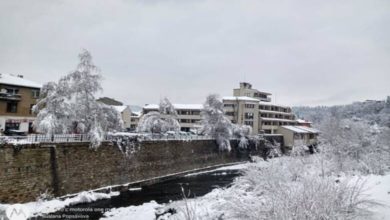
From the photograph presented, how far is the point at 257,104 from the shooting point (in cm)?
7188

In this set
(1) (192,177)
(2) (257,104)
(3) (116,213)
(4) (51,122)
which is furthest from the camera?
(2) (257,104)

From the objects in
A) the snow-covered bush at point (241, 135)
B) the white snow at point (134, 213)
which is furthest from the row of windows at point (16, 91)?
the snow-covered bush at point (241, 135)

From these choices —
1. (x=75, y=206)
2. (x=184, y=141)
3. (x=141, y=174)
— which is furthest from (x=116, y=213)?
(x=184, y=141)

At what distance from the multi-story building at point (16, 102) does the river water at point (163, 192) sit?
20545 mm

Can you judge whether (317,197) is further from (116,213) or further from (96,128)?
(96,128)

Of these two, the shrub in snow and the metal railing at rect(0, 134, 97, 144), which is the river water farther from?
the metal railing at rect(0, 134, 97, 144)

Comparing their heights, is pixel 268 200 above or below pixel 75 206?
above

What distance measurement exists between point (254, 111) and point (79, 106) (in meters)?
50.3

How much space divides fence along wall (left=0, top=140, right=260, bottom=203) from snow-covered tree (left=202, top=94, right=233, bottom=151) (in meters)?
9.91

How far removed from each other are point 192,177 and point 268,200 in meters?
28.3

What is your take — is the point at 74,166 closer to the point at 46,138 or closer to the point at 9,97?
the point at 46,138

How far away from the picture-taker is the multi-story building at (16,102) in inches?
1480

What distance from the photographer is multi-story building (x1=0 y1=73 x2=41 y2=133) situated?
3759 cm

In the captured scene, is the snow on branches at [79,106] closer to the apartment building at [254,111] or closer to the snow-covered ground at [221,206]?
the snow-covered ground at [221,206]
